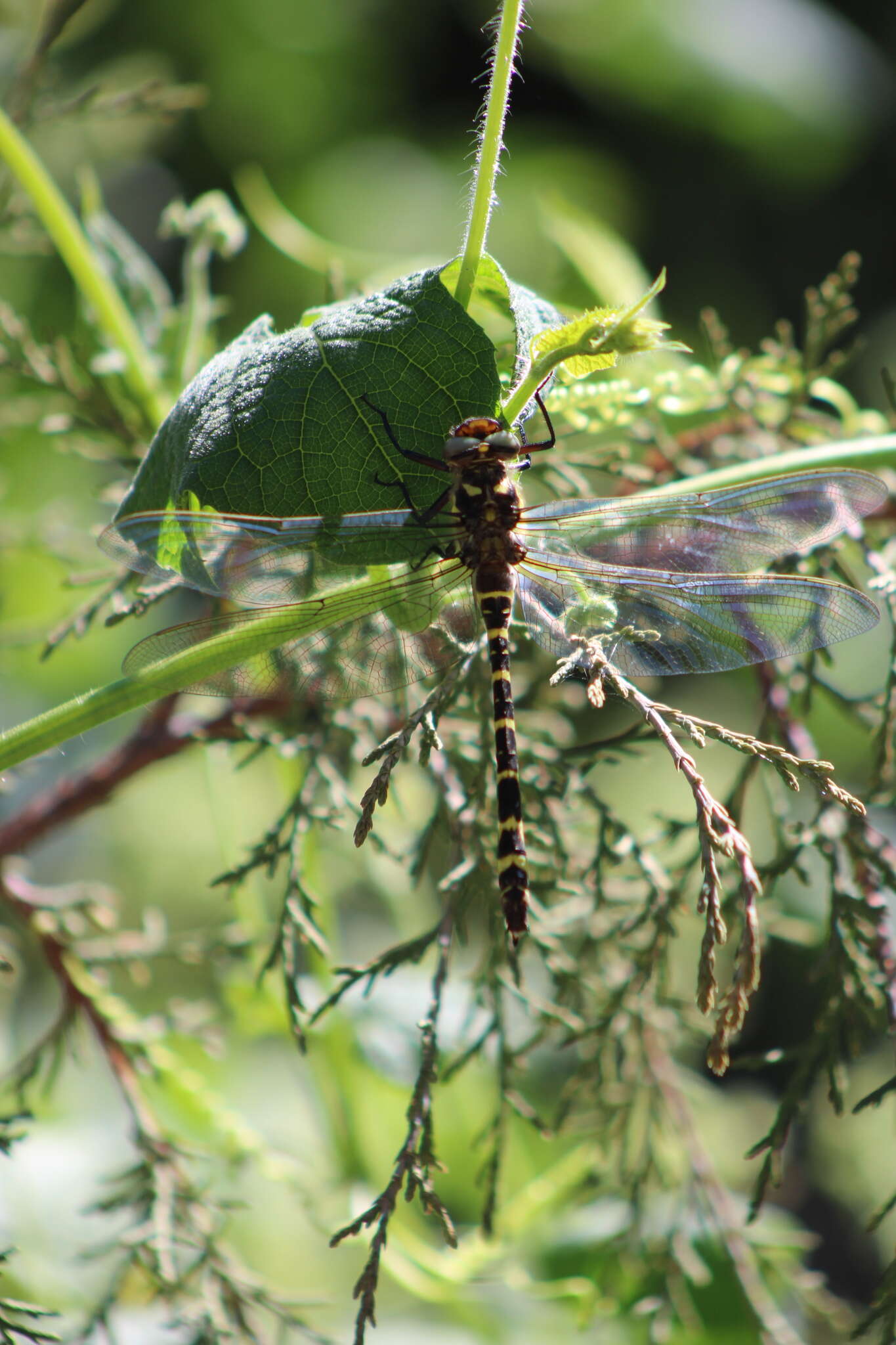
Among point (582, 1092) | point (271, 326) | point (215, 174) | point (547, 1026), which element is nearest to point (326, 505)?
point (271, 326)

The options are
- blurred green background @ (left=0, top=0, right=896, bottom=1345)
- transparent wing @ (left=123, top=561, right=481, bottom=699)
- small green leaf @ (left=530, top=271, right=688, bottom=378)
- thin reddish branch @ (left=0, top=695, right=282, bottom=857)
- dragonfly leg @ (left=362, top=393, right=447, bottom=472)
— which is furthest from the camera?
blurred green background @ (left=0, top=0, right=896, bottom=1345)

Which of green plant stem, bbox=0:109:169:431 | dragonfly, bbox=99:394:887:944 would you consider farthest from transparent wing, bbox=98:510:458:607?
green plant stem, bbox=0:109:169:431

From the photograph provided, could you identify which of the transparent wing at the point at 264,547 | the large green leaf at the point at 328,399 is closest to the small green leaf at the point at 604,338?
the large green leaf at the point at 328,399

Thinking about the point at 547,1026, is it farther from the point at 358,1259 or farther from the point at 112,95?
the point at 112,95

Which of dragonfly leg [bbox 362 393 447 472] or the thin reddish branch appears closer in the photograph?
dragonfly leg [bbox 362 393 447 472]

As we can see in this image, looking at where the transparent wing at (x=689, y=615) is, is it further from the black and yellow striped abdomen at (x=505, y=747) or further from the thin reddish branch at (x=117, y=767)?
the thin reddish branch at (x=117, y=767)

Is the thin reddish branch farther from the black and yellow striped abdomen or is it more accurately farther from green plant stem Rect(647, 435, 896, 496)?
green plant stem Rect(647, 435, 896, 496)

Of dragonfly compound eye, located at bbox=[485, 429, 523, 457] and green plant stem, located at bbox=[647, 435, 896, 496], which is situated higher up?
dragonfly compound eye, located at bbox=[485, 429, 523, 457]

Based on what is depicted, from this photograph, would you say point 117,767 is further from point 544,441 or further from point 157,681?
point 544,441

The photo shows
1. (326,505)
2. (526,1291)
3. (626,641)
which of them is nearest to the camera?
(326,505)
